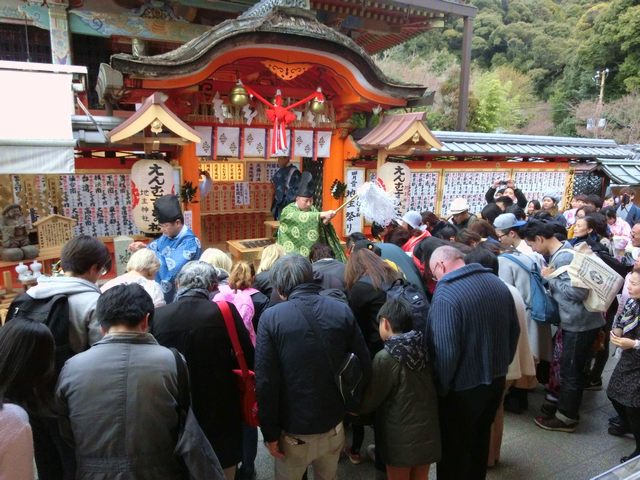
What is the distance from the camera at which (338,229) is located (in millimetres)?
9500

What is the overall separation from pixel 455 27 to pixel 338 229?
117 ft

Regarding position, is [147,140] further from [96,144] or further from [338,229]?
[338,229]

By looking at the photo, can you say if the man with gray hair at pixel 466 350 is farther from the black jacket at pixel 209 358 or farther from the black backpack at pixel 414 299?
the black jacket at pixel 209 358

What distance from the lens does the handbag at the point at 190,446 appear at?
226 cm

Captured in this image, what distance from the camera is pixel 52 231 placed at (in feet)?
21.9

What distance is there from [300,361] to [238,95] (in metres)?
5.97


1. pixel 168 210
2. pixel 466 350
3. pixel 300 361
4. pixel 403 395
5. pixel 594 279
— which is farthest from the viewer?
pixel 168 210

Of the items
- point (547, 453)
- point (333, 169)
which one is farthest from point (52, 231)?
point (547, 453)

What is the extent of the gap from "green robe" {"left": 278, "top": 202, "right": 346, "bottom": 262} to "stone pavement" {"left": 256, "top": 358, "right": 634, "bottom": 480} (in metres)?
2.95

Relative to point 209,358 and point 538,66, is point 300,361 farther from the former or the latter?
point 538,66

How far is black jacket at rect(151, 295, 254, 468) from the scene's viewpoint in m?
2.86

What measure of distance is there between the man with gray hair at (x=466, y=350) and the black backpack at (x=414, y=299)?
217 mm

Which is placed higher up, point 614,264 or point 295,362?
point 614,264

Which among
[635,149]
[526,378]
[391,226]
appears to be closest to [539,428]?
[526,378]
